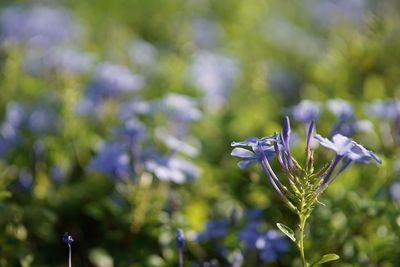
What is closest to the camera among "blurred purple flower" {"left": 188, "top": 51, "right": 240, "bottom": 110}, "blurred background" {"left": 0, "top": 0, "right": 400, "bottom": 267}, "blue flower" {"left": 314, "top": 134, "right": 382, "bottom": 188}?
"blue flower" {"left": 314, "top": 134, "right": 382, "bottom": 188}

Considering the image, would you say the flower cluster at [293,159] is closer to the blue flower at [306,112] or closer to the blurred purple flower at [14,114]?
the blue flower at [306,112]

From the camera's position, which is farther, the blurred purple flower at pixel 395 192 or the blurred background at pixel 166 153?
the blurred purple flower at pixel 395 192

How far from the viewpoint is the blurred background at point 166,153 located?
2430 millimetres

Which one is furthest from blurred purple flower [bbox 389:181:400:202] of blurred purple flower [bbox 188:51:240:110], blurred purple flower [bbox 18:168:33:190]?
blurred purple flower [bbox 18:168:33:190]

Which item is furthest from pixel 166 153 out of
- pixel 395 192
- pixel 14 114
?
pixel 395 192

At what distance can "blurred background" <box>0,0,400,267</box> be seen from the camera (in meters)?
2.43

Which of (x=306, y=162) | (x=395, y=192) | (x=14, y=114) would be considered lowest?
(x=395, y=192)

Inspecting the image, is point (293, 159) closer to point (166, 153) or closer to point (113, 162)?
point (113, 162)

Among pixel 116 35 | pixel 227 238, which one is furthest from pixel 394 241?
pixel 116 35

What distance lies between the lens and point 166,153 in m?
2.96

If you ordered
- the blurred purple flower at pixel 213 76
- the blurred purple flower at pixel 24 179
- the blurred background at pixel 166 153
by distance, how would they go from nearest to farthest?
the blurred background at pixel 166 153 < the blurred purple flower at pixel 24 179 < the blurred purple flower at pixel 213 76

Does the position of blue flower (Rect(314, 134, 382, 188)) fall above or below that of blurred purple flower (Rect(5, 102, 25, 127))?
below

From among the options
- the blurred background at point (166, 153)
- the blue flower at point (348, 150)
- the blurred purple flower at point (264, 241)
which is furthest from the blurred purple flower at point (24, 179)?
the blue flower at point (348, 150)

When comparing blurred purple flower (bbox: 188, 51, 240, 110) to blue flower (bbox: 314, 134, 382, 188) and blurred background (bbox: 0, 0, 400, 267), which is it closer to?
blurred background (bbox: 0, 0, 400, 267)
